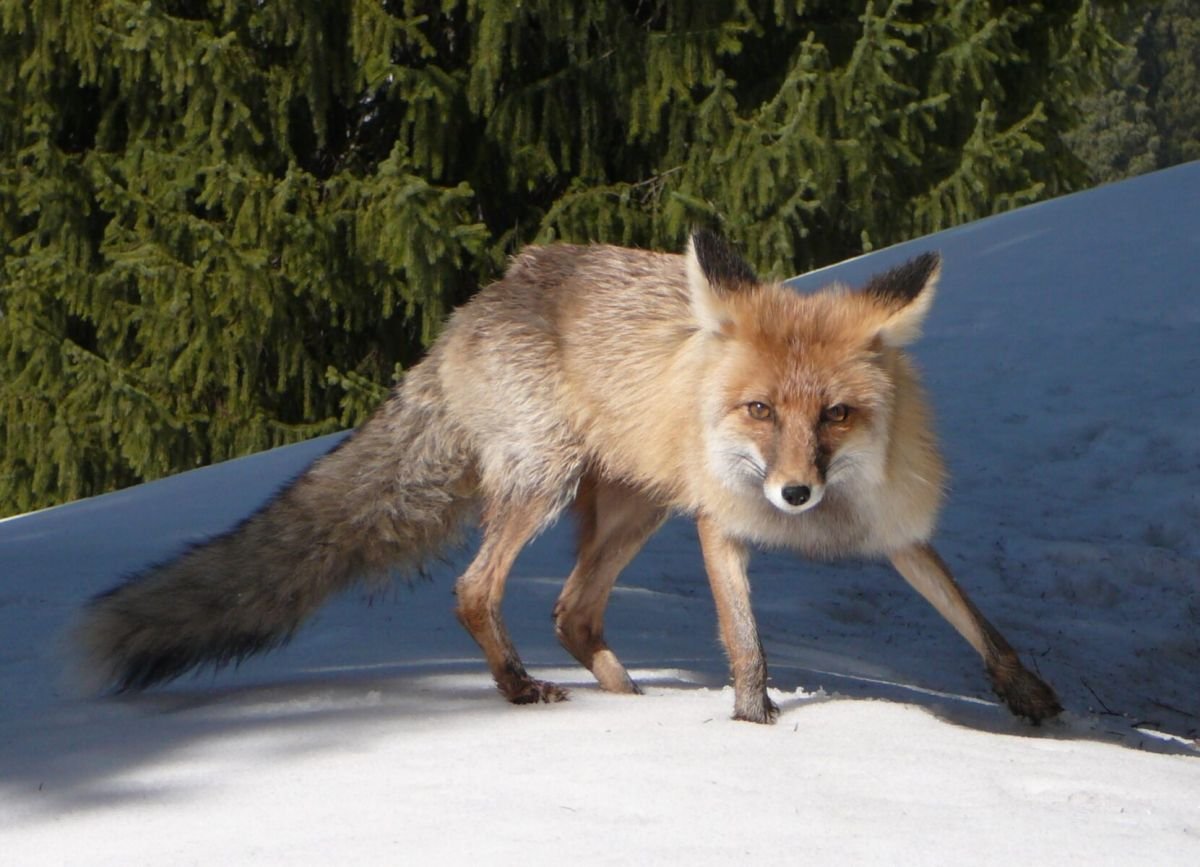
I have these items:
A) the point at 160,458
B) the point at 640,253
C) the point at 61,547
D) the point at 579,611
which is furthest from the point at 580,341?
the point at 160,458

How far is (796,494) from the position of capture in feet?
13.1

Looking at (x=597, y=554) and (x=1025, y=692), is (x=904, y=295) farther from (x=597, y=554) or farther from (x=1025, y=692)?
(x=597, y=554)

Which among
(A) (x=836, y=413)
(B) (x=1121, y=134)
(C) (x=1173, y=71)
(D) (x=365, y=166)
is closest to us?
(A) (x=836, y=413)

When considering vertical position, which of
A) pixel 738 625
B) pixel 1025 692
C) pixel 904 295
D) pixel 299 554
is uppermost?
pixel 904 295

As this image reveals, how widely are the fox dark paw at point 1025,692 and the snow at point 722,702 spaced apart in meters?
0.05

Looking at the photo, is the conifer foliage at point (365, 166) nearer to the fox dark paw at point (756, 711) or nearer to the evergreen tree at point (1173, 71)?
the fox dark paw at point (756, 711)

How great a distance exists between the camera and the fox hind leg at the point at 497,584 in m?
4.79

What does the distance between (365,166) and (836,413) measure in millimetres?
11145

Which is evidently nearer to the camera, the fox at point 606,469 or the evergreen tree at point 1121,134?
the fox at point 606,469

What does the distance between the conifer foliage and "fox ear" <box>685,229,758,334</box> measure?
8.53m

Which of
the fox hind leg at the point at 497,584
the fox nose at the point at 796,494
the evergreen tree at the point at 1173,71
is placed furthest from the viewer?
the evergreen tree at the point at 1173,71

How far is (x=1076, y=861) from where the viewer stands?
9.99 ft

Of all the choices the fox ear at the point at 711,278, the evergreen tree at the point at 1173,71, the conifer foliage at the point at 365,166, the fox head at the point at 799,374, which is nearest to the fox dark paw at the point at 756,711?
the fox head at the point at 799,374

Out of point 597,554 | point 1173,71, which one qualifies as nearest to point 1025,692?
point 597,554
